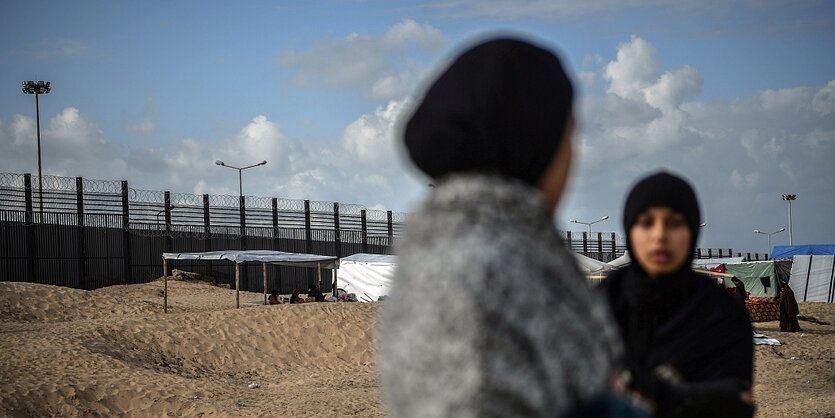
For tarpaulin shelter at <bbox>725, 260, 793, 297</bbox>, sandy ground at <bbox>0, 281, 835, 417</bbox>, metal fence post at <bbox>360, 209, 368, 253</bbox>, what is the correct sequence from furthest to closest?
metal fence post at <bbox>360, 209, 368, 253</bbox>, tarpaulin shelter at <bbox>725, 260, 793, 297</bbox>, sandy ground at <bbox>0, 281, 835, 417</bbox>

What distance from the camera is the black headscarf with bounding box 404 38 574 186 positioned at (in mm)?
1259

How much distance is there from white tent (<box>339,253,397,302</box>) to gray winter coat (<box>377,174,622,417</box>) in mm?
25976

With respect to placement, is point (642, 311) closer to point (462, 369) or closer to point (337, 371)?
point (462, 369)

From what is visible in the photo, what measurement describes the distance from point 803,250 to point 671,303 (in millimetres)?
35273

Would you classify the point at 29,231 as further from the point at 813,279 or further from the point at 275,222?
the point at 813,279

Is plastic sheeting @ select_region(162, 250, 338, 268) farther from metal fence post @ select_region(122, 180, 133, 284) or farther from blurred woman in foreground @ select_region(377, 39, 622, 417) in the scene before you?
blurred woman in foreground @ select_region(377, 39, 622, 417)

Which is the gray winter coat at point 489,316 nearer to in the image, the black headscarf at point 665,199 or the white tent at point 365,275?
the black headscarf at point 665,199

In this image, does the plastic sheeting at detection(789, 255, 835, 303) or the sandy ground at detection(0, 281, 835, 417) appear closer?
the sandy ground at detection(0, 281, 835, 417)

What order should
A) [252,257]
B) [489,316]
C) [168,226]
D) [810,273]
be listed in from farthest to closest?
[810,273] → [168,226] → [252,257] → [489,316]

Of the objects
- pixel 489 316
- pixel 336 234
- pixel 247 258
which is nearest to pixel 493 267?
pixel 489 316

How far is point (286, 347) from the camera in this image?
1877 cm

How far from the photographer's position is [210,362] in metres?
17.5

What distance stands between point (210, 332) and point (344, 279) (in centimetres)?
1025

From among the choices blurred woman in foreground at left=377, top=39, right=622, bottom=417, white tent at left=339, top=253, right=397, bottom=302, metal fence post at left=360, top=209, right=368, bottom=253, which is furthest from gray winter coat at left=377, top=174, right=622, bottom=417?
metal fence post at left=360, top=209, right=368, bottom=253
